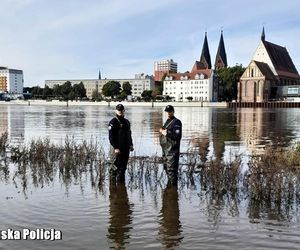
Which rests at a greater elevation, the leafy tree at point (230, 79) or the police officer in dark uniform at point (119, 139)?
the leafy tree at point (230, 79)

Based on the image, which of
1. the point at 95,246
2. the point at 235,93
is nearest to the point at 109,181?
the point at 95,246

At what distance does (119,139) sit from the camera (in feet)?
34.4

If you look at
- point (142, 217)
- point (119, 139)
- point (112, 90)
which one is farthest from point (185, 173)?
point (112, 90)

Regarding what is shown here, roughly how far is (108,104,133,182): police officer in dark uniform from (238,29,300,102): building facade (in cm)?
14962

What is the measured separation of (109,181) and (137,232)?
13.0 ft

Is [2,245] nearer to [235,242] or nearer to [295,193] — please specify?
[235,242]

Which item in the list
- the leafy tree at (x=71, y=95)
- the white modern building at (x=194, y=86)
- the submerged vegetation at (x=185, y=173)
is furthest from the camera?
the leafy tree at (x=71, y=95)

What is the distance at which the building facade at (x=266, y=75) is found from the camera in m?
155

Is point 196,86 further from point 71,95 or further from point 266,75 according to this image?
point 71,95

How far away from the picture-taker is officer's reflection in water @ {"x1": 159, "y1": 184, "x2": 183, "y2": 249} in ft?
22.4

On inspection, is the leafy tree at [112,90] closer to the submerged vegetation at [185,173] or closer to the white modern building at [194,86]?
the white modern building at [194,86]

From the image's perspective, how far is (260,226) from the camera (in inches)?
297

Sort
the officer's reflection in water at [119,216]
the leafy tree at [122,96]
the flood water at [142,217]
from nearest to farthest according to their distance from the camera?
the flood water at [142,217]
the officer's reflection in water at [119,216]
the leafy tree at [122,96]

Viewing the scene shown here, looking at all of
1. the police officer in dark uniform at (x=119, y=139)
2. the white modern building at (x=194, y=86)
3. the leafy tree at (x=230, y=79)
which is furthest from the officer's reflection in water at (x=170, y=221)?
the white modern building at (x=194, y=86)
